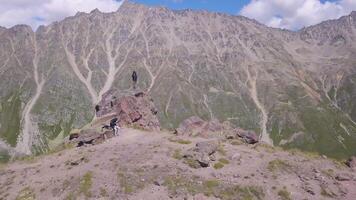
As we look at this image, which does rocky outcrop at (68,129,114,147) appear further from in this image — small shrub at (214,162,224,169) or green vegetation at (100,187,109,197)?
small shrub at (214,162,224,169)

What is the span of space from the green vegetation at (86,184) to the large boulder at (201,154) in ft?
33.3

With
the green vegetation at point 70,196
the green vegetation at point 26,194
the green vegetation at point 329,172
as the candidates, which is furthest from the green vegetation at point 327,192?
the green vegetation at point 26,194

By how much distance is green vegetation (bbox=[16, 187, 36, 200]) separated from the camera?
1817 inches

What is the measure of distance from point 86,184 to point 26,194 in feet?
20.8

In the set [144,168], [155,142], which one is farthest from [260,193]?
[155,142]

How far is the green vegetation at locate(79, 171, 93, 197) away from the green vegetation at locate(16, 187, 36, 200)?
480 cm

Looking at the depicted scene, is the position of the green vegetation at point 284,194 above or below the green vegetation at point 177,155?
below

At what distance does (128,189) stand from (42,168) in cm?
1456

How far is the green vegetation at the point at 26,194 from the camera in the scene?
151 feet

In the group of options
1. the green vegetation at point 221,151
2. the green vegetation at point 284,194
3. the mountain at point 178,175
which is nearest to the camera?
the green vegetation at point 284,194

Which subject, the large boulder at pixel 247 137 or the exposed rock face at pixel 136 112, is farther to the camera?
the exposed rock face at pixel 136 112

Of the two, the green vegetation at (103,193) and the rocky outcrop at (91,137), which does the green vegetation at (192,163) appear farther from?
the rocky outcrop at (91,137)

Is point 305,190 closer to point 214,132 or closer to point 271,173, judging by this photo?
point 271,173

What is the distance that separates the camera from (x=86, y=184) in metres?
45.8
